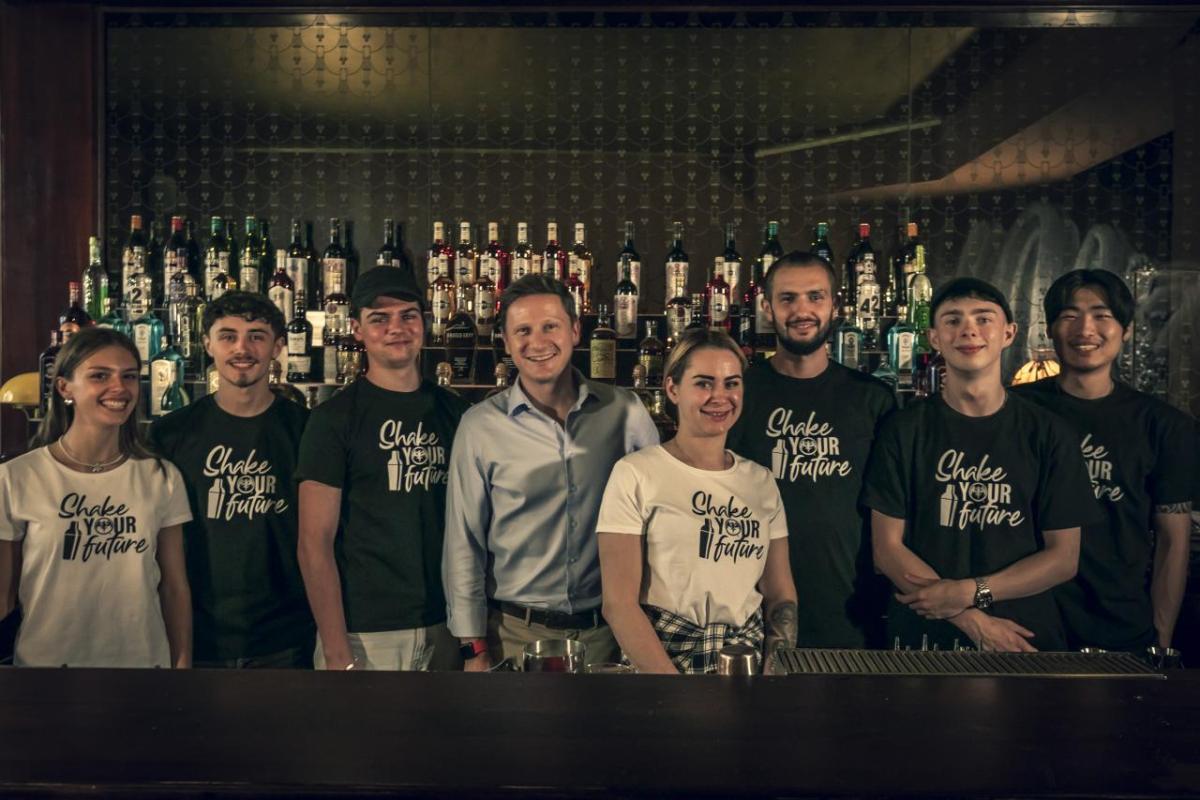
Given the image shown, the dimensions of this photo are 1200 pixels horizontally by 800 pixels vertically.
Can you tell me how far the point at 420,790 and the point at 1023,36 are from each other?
4.40m

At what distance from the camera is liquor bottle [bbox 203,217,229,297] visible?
14.7 ft

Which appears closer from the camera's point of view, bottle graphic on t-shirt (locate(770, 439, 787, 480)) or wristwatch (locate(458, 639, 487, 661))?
wristwatch (locate(458, 639, 487, 661))

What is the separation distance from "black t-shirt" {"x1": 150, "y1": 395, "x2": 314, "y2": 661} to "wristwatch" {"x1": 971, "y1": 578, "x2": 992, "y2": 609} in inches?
59.9

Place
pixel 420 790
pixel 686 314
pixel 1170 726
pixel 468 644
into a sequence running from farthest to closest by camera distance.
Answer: pixel 686 314
pixel 468 644
pixel 1170 726
pixel 420 790

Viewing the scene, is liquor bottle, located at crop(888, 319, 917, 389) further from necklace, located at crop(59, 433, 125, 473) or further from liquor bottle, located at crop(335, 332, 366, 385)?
necklace, located at crop(59, 433, 125, 473)

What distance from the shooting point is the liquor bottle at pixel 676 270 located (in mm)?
4480

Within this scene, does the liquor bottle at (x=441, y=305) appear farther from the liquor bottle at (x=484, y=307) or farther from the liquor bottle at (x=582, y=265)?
the liquor bottle at (x=582, y=265)

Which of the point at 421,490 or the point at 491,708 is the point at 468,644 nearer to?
the point at 421,490

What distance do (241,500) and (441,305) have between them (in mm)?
1843

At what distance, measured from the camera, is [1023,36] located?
466cm

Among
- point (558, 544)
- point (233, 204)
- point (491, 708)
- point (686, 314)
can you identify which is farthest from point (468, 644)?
point (233, 204)

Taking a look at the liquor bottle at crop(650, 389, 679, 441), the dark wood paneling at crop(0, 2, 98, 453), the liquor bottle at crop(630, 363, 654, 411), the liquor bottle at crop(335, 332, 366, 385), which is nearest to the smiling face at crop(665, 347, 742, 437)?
the liquor bottle at crop(650, 389, 679, 441)

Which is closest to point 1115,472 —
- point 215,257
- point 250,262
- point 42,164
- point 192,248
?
point 250,262

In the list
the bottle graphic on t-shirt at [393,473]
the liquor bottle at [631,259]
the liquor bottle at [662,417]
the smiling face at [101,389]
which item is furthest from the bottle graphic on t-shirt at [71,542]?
the liquor bottle at [631,259]
